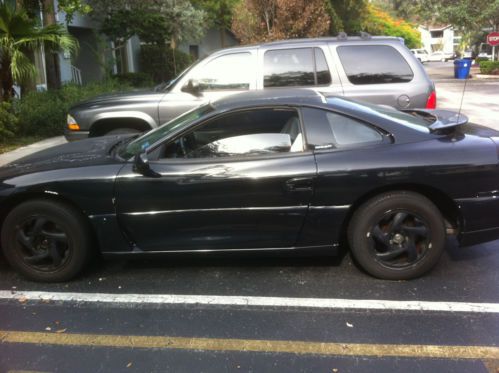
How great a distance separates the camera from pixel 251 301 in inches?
144

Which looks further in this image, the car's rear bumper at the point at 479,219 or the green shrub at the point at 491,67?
the green shrub at the point at 491,67

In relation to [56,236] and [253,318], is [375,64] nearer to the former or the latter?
[253,318]

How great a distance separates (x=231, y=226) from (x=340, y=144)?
105cm

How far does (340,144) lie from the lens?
3857 millimetres

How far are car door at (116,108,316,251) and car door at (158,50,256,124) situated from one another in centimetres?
273

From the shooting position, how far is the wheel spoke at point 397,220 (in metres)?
3.78

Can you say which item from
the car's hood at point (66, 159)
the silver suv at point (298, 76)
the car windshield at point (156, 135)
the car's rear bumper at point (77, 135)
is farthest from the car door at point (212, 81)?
the car windshield at point (156, 135)

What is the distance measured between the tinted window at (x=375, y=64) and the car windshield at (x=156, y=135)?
9.45ft

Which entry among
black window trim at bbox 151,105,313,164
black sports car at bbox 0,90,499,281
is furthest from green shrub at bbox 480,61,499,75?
black window trim at bbox 151,105,313,164

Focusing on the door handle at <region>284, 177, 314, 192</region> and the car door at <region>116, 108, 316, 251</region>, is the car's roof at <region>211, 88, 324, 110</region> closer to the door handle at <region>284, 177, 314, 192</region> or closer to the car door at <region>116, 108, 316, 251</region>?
the car door at <region>116, 108, 316, 251</region>

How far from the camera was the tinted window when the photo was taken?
6.48 metres

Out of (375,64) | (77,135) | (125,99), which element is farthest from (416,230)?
(77,135)

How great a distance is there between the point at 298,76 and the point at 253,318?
12.8ft

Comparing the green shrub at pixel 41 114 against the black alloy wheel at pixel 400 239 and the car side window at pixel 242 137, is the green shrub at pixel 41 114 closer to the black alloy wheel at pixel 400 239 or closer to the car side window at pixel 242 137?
the car side window at pixel 242 137
